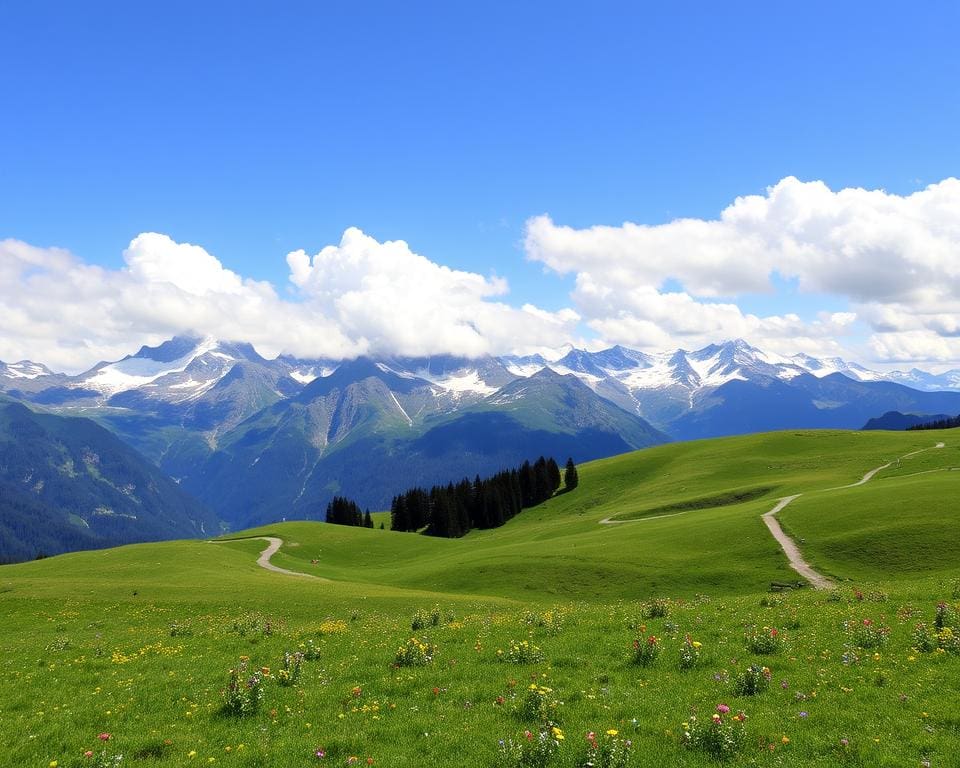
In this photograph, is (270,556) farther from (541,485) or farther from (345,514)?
(541,485)

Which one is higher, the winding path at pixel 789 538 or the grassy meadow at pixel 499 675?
the grassy meadow at pixel 499 675

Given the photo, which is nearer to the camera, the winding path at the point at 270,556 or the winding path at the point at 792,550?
the winding path at the point at 792,550

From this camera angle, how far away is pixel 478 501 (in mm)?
138500

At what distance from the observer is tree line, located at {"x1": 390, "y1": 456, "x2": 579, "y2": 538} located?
439ft

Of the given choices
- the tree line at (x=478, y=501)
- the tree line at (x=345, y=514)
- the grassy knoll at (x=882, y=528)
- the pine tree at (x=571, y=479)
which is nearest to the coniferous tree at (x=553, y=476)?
the tree line at (x=478, y=501)

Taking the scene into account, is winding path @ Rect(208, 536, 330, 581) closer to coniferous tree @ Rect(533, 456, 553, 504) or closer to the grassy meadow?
the grassy meadow

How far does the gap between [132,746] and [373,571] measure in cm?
6454

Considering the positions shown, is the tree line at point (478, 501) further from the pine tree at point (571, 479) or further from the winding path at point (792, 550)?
the winding path at point (792, 550)

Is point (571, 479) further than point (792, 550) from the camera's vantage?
Yes

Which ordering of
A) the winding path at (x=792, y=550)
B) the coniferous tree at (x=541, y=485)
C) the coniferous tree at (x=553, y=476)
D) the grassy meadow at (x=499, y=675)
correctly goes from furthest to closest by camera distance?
the coniferous tree at (x=553, y=476), the coniferous tree at (x=541, y=485), the winding path at (x=792, y=550), the grassy meadow at (x=499, y=675)

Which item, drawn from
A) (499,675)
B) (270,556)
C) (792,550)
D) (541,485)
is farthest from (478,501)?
(499,675)

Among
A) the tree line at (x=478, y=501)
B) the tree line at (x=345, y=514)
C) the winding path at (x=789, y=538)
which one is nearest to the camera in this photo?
the winding path at (x=789, y=538)

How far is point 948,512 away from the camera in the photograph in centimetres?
5025

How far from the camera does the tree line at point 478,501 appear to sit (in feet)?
439
